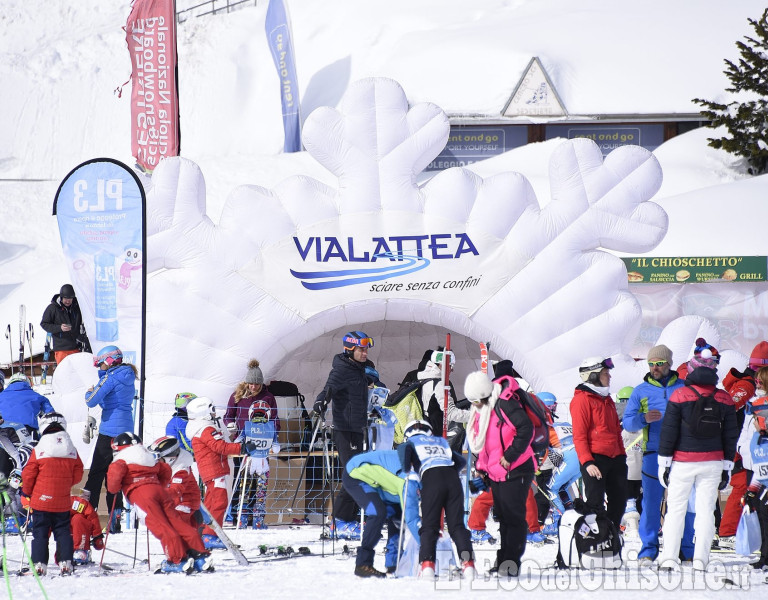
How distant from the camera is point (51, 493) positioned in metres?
6.71

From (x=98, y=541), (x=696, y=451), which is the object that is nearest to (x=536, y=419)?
(x=696, y=451)

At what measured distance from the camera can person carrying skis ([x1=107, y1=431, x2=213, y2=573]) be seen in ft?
21.4

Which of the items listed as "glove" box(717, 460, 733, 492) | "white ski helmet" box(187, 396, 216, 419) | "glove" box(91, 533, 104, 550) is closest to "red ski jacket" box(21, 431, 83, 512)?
"glove" box(91, 533, 104, 550)

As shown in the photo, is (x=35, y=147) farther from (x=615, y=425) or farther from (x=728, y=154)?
(x=615, y=425)

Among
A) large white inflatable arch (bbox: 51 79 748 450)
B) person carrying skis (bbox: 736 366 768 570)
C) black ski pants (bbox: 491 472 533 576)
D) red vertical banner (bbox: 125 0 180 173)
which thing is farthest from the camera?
red vertical banner (bbox: 125 0 180 173)

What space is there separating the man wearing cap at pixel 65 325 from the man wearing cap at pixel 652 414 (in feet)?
23.0

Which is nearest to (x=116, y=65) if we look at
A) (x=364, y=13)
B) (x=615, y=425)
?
(x=364, y=13)

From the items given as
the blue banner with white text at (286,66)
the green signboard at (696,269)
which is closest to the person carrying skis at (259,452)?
the green signboard at (696,269)

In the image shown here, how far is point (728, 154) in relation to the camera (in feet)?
79.8

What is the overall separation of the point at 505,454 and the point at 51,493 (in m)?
2.91

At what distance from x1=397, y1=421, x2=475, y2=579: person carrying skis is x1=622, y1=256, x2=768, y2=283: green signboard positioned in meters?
9.85

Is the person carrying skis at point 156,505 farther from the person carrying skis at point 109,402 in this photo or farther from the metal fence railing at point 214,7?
the metal fence railing at point 214,7

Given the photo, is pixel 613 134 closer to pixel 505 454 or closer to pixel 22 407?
pixel 22 407

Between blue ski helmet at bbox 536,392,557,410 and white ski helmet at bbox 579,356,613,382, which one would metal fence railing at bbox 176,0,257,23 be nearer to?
blue ski helmet at bbox 536,392,557,410
